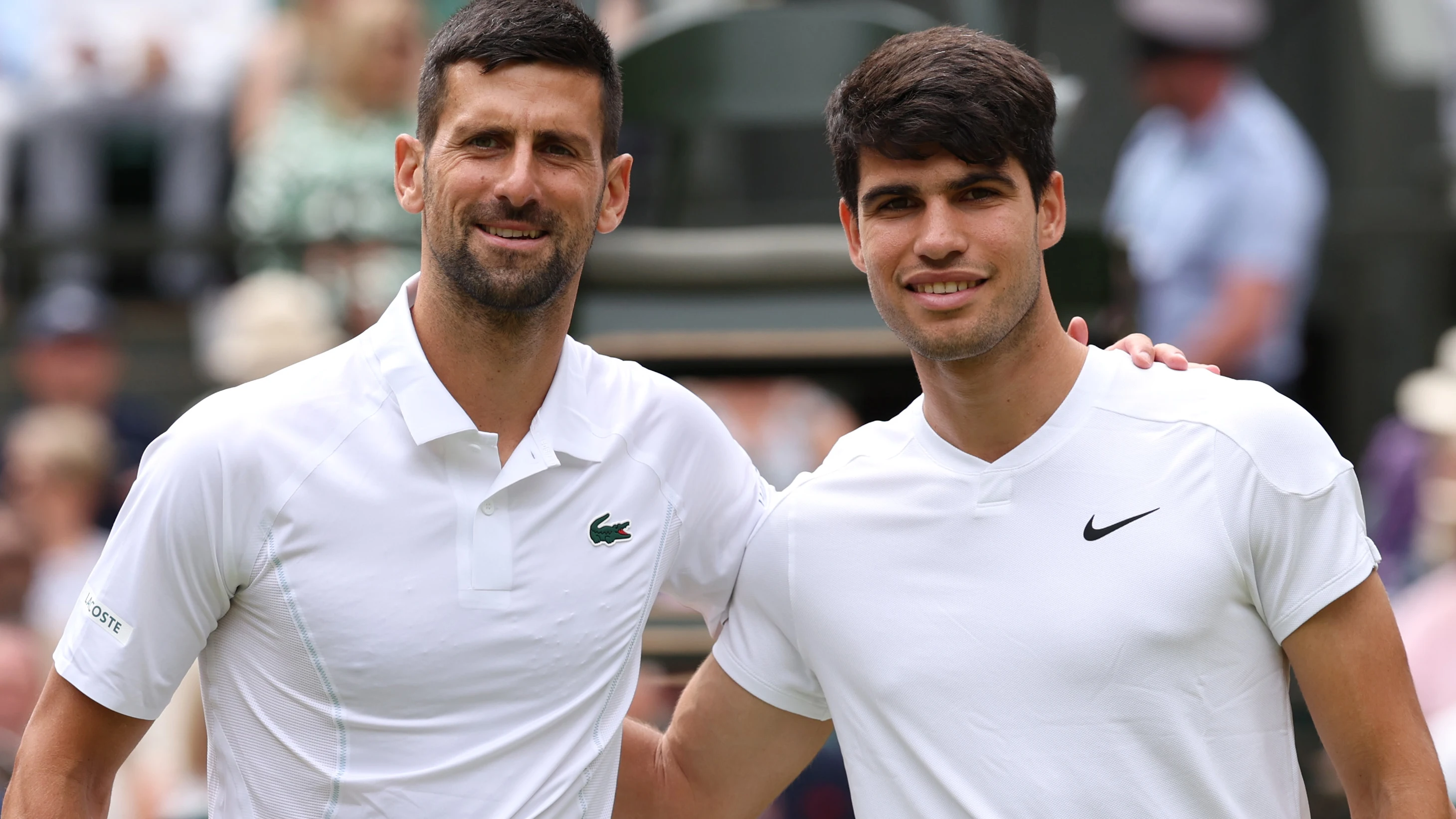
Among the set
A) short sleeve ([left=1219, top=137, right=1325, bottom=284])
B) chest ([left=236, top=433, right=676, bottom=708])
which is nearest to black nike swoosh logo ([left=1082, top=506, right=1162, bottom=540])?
chest ([left=236, top=433, right=676, bottom=708])

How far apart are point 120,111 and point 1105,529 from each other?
5.77m

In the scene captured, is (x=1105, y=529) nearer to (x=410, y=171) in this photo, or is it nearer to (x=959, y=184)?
(x=959, y=184)

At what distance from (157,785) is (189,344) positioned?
2.57 metres

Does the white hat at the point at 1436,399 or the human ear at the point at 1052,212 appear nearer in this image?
the human ear at the point at 1052,212

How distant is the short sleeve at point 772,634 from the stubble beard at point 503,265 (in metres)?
0.54

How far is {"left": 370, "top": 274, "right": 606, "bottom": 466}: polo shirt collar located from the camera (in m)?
2.62

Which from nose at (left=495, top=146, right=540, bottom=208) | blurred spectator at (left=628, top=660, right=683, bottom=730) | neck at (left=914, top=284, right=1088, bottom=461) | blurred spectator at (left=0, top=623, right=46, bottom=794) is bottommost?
blurred spectator at (left=0, top=623, right=46, bottom=794)

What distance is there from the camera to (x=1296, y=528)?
2508mm

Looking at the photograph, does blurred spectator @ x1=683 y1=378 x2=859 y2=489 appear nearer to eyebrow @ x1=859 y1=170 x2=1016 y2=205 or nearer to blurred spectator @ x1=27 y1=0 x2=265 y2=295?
eyebrow @ x1=859 y1=170 x2=1016 y2=205

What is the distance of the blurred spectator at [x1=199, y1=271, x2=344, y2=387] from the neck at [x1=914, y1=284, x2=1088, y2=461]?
3356 mm

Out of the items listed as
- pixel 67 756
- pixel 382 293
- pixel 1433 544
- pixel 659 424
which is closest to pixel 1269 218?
pixel 1433 544

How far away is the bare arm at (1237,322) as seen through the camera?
568 cm

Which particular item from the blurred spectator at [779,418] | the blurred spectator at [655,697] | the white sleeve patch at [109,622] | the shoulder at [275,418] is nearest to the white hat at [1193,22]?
the blurred spectator at [779,418]

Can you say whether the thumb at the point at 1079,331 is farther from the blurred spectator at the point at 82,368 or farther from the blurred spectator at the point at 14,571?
the blurred spectator at the point at 82,368
